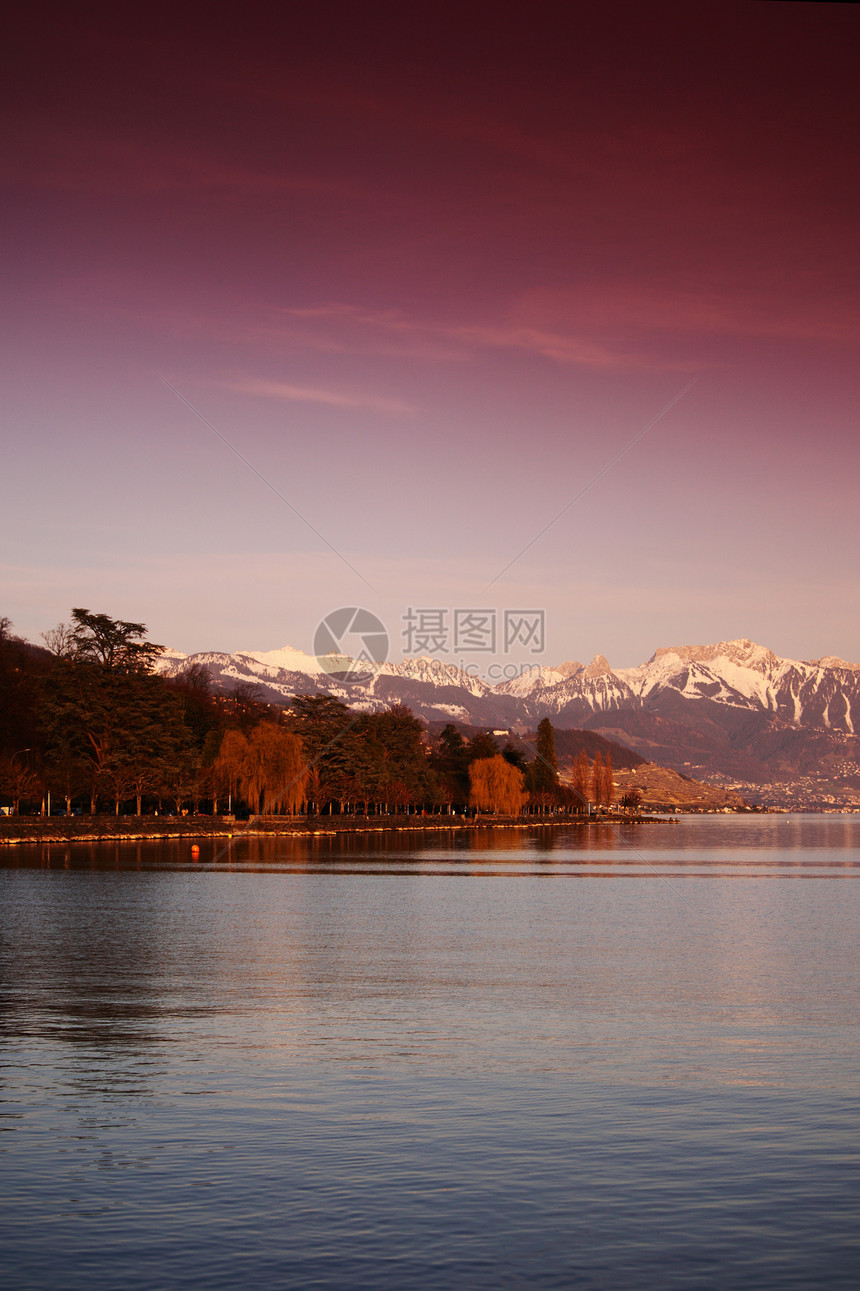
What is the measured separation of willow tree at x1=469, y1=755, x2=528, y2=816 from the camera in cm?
18425

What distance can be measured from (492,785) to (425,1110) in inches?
6658

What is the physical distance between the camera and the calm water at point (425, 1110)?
11391 millimetres

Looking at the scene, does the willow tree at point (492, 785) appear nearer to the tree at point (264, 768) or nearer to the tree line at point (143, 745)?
the tree line at point (143, 745)

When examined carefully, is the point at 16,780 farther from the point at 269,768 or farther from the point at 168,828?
the point at 269,768

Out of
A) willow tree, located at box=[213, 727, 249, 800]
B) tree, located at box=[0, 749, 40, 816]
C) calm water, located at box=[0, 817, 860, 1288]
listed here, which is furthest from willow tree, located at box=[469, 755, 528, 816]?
calm water, located at box=[0, 817, 860, 1288]

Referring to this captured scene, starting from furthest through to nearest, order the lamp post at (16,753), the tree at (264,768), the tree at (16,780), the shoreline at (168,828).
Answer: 1. the tree at (264,768)
2. the lamp post at (16,753)
3. the tree at (16,780)
4. the shoreline at (168,828)

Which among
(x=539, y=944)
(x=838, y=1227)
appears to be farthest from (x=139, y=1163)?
(x=539, y=944)

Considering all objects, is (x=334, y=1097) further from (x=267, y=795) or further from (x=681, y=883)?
(x=267, y=795)

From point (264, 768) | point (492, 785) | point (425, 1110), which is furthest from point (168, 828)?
point (425, 1110)

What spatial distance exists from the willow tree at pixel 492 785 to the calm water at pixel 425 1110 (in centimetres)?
14530

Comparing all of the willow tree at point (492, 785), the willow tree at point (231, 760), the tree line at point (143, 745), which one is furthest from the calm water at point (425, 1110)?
the willow tree at point (492, 785)

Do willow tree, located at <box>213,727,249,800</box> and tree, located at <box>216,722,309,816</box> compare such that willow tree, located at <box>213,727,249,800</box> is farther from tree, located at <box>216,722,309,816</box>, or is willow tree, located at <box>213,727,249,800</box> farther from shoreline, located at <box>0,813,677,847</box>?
shoreline, located at <box>0,813,677,847</box>

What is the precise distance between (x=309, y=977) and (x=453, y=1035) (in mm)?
8452

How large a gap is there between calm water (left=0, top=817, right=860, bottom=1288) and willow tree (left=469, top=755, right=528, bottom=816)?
145 metres
